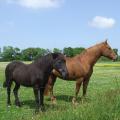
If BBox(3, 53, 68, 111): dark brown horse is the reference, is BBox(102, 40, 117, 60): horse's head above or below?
above

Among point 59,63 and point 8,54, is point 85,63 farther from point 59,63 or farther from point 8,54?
point 8,54

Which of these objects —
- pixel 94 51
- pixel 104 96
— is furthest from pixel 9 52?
pixel 104 96

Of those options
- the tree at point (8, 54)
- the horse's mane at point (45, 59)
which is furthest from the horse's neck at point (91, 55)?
the tree at point (8, 54)

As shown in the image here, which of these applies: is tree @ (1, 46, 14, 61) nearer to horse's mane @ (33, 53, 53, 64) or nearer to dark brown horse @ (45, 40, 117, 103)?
dark brown horse @ (45, 40, 117, 103)

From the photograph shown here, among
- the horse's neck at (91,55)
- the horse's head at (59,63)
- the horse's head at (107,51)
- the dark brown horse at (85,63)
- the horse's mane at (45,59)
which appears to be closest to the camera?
the horse's head at (59,63)

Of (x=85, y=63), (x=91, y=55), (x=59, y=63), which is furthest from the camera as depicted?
(x=91, y=55)

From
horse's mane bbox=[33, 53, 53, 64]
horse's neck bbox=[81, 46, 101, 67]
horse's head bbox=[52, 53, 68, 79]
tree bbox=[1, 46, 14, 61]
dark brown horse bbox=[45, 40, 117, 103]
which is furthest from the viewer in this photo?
tree bbox=[1, 46, 14, 61]

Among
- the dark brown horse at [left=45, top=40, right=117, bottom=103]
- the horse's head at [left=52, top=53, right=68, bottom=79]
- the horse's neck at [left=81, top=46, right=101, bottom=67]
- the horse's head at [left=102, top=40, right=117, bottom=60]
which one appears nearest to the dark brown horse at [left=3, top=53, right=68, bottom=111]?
the horse's head at [left=52, top=53, right=68, bottom=79]

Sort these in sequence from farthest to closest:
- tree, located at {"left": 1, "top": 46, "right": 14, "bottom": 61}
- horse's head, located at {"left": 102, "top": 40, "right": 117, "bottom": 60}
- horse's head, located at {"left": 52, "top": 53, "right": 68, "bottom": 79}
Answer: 1. tree, located at {"left": 1, "top": 46, "right": 14, "bottom": 61}
2. horse's head, located at {"left": 102, "top": 40, "right": 117, "bottom": 60}
3. horse's head, located at {"left": 52, "top": 53, "right": 68, "bottom": 79}

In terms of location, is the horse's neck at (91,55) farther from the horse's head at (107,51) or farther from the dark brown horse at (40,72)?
the dark brown horse at (40,72)

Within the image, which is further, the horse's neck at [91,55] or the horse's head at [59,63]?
the horse's neck at [91,55]

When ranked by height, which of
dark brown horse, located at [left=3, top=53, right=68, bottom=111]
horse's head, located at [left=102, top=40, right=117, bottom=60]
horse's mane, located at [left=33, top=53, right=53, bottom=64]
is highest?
horse's head, located at [left=102, top=40, right=117, bottom=60]

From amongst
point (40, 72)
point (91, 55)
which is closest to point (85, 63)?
point (91, 55)

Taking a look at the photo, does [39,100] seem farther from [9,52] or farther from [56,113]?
[9,52]
